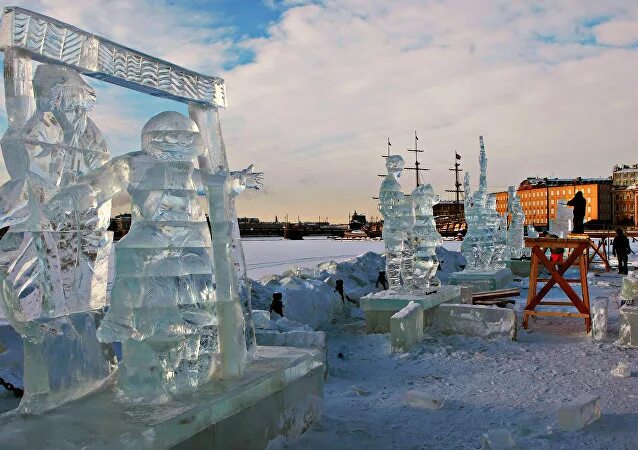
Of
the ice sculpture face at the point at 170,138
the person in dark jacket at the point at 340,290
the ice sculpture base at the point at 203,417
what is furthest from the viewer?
the person in dark jacket at the point at 340,290

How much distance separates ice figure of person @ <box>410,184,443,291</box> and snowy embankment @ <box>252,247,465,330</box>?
66.3 inches

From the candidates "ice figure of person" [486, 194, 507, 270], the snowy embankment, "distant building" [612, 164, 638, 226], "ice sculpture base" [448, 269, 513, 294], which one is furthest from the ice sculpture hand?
"distant building" [612, 164, 638, 226]

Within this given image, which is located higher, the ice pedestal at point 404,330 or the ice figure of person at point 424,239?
the ice figure of person at point 424,239

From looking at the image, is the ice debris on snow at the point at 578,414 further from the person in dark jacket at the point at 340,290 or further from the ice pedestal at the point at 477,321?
the person in dark jacket at the point at 340,290

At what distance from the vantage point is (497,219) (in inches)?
573

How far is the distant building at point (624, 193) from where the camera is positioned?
248 feet

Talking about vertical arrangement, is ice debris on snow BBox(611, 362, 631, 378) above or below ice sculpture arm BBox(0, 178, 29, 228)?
below

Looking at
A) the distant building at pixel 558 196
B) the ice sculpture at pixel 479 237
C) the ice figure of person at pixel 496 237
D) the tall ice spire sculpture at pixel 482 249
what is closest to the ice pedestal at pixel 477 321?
the tall ice spire sculpture at pixel 482 249

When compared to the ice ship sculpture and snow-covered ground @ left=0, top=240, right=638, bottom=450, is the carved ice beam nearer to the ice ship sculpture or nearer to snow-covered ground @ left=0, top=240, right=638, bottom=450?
the ice ship sculpture

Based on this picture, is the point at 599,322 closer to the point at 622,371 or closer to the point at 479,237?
the point at 622,371

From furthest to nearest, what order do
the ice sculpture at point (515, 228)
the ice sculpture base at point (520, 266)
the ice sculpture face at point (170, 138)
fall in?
1. the ice sculpture at point (515, 228)
2. the ice sculpture base at point (520, 266)
3. the ice sculpture face at point (170, 138)

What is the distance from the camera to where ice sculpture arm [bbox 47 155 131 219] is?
314 cm

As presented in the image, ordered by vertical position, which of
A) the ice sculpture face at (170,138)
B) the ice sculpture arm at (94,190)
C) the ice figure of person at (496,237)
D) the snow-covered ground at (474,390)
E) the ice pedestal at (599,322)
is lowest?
the snow-covered ground at (474,390)

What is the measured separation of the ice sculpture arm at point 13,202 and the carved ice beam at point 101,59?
715 mm
